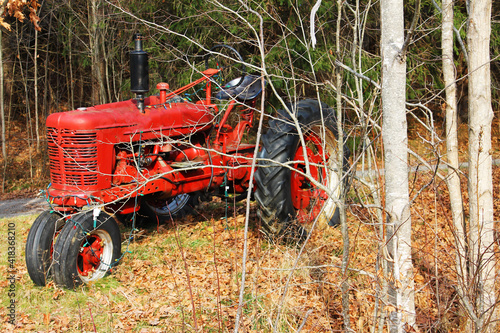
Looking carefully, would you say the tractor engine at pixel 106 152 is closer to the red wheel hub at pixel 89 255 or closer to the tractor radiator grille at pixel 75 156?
the tractor radiator grille at pixel 75 156

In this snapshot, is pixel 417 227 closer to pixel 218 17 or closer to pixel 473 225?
pixel 473 225

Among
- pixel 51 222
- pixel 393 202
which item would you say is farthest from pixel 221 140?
pixel 393 202

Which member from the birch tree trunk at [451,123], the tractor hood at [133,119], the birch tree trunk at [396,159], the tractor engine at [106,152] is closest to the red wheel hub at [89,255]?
the tractor engine at [106,152]

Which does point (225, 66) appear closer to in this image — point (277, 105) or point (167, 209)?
point (167, 209)

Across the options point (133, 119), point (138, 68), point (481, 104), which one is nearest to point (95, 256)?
point (133, 119)

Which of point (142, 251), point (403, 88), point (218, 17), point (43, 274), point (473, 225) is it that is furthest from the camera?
point (218, 17)

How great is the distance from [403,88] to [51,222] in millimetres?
3295

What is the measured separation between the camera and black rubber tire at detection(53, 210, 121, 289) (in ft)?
14.0

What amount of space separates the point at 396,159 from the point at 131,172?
9.73 ft

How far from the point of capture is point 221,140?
5914 mm

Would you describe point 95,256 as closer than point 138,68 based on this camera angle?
Yes

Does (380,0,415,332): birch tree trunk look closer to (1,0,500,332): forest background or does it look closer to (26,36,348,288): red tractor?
(1,0,500,332): forest background

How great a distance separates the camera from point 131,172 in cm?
495

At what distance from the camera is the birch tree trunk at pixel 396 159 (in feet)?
8.86
